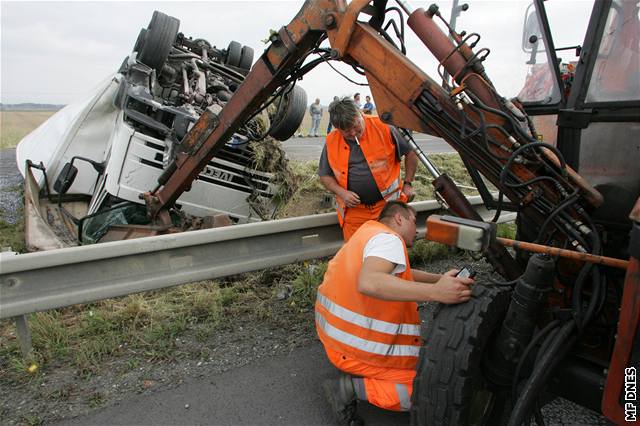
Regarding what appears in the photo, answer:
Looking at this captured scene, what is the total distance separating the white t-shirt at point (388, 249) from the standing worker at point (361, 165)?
3.82ft

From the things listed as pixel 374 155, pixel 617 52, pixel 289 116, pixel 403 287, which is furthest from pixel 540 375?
pixel 289 116

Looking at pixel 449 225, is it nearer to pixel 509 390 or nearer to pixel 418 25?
pixel 509 390

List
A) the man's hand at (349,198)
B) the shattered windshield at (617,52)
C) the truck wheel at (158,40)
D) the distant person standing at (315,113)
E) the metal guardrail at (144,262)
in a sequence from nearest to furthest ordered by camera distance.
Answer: the shattered windshield at (617,52), the metal guardrail at (144,262), the man's hand at (349,198), the truck wheel at (158,40), the distant person standing at (315,113)

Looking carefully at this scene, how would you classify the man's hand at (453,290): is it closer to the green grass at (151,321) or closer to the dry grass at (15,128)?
the green grass at (151,321)

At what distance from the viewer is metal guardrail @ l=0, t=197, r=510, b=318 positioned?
97.2 inches

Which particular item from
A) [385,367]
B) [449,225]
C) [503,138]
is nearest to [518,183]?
[503,138]

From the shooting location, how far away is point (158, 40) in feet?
18.7

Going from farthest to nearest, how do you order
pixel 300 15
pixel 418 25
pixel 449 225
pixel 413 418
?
pixel 300 15, pixel 418 25, pixel 413 418, pixel 449 225

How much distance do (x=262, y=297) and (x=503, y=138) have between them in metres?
2.08

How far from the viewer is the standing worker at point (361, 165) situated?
342 cm

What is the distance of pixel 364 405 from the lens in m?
2.42

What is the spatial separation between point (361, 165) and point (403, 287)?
156 cm

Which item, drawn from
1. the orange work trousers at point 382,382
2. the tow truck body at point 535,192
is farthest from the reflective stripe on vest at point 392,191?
the orange work trousers at point 382,382

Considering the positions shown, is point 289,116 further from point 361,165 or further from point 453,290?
point 453,290
